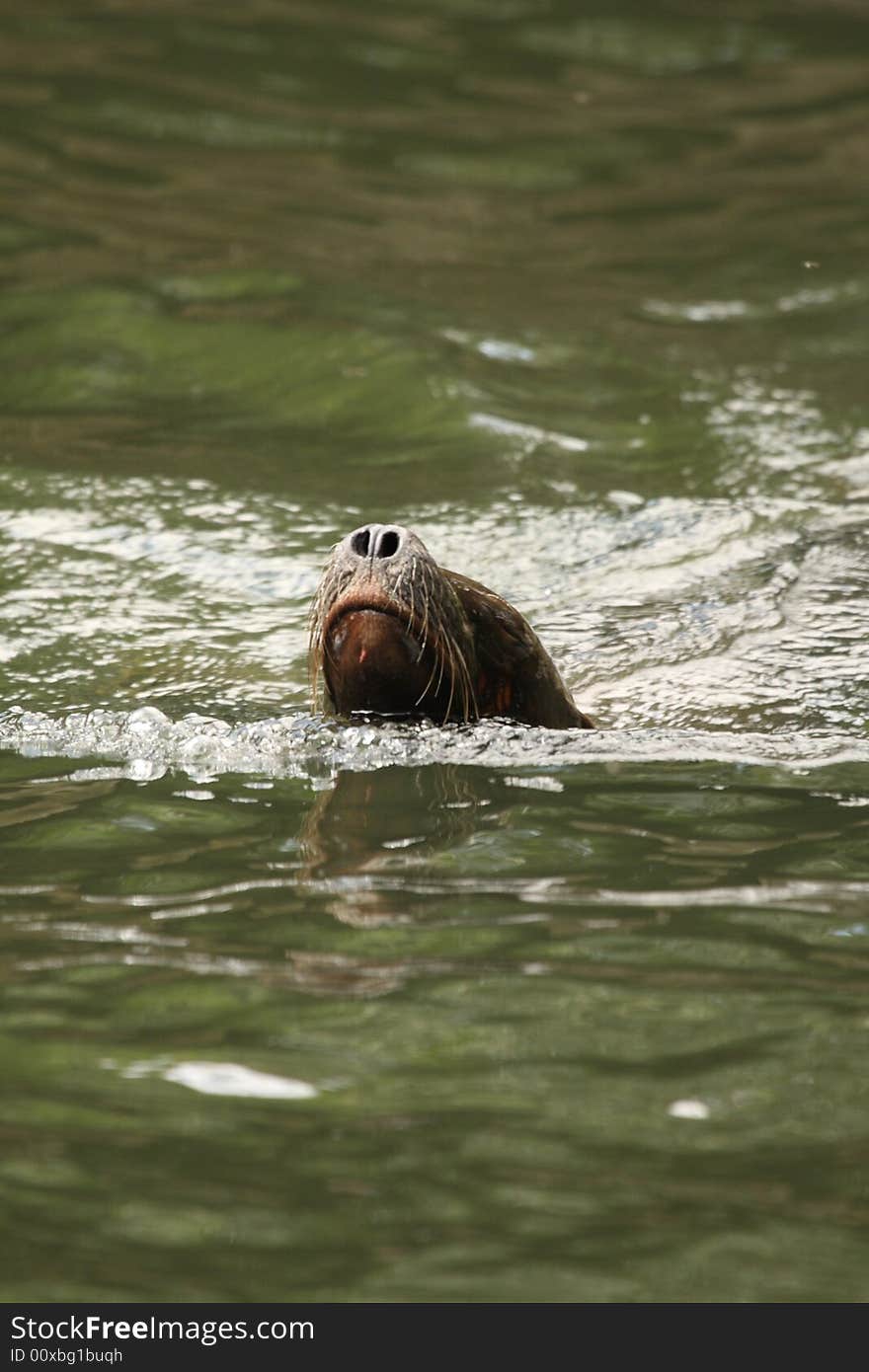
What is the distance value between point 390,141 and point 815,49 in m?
3.84

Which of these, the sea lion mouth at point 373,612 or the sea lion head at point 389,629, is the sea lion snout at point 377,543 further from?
the sea lion mouth at point 373,612

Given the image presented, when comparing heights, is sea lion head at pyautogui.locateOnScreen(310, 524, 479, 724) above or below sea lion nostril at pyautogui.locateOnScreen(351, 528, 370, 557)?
below

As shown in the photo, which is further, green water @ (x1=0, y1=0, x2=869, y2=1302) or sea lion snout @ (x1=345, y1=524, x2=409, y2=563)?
sea lion snout @ (x1=345, y1=524, x2=409, y2=563)

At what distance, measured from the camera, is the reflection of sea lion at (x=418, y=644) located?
5.47 meters

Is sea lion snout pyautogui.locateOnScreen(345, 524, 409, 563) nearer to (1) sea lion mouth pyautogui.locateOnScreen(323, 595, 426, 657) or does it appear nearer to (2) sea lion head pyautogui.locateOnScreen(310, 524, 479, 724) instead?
(2) sea lion head pyautogui.locateOnScreen(310, 524, 479, 724)

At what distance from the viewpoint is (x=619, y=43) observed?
15.4 m

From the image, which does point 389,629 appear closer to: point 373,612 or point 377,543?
point 373,612

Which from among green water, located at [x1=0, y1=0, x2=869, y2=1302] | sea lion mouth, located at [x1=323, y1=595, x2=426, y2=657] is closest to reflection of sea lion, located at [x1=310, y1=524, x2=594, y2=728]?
sea lion mouth, located at [x1=323, y1=595, x2=426, y2=657]

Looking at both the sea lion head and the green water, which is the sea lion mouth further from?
the green water

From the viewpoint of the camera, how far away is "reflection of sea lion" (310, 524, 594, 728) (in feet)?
17.9

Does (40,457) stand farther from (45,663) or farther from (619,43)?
(619,43)

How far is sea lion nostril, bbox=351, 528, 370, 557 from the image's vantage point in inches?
217

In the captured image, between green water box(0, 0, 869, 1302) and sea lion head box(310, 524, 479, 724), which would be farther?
sea lion head box(310, 524, 479, 724)
